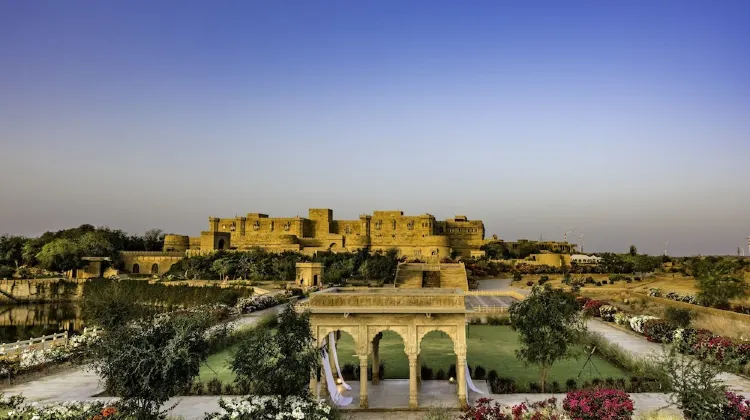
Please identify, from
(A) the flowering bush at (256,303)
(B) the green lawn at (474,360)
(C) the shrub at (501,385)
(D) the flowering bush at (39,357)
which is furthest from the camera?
(A) the flowering bush at (256,303)

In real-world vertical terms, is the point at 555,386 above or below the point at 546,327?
below

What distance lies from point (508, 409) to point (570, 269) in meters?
40.0

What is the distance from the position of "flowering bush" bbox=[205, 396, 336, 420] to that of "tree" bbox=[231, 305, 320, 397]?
0.47 ft

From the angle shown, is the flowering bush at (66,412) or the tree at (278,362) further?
the flowering bush at (66,412)

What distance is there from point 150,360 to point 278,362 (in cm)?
195

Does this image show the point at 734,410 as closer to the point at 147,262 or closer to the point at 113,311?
the point at 113,311

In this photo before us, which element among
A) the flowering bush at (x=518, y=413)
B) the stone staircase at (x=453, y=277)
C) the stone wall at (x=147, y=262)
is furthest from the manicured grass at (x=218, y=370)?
the stone wall at (x=147, y=262)

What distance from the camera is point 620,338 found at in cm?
1848

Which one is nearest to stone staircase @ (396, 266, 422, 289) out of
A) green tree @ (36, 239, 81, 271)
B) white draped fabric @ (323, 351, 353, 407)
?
white draped fabric @ (323, 351, 353, 407)

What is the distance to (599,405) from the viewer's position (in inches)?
347

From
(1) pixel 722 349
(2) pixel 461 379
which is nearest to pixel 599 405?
(2) pixel 461 379

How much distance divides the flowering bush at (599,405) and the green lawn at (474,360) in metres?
4.28

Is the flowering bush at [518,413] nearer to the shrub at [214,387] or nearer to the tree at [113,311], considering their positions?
the shrub at [214,387]

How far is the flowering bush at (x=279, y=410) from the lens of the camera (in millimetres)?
8133
